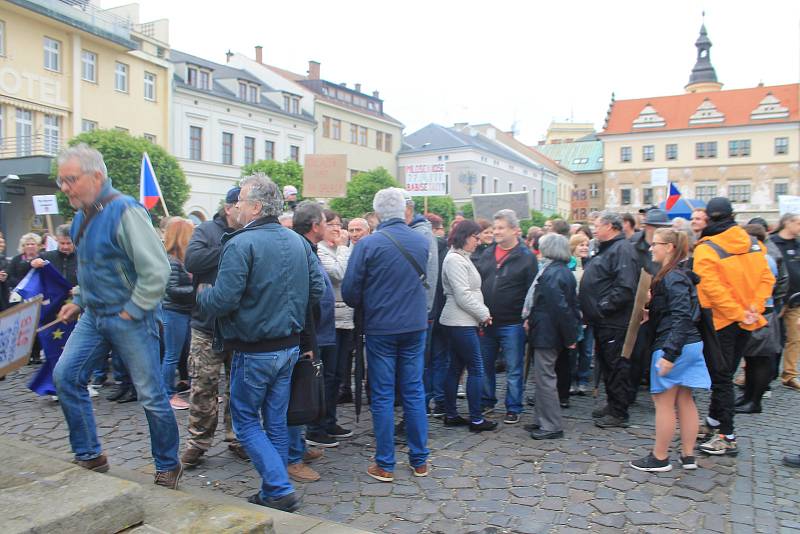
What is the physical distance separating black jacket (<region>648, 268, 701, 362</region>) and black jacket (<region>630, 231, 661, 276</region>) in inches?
41.4

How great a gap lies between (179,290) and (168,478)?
2509 millimetres

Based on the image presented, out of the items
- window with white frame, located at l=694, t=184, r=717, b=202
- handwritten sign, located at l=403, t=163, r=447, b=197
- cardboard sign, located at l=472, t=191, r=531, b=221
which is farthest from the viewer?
window with white frame, located at l=694, t=184, r=717, b=202

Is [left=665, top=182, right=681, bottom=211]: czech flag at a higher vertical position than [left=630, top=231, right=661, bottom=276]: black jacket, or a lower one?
higher

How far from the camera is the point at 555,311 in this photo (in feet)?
18.6

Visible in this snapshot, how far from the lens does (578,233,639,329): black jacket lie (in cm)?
602

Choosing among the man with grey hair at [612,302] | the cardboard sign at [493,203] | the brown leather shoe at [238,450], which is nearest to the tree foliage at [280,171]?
the cardboard sign at [493,203]

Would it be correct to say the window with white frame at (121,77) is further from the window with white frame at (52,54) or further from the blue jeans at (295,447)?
the blue jeans at (295,447)

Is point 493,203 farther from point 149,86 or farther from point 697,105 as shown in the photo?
point 697,105

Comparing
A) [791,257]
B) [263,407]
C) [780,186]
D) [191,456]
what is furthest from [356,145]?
[263,407]

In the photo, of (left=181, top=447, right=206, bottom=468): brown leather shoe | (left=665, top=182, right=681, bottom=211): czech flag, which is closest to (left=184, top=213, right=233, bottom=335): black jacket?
(left=181, top=447, right=206, bottom=468): brown leather shoe

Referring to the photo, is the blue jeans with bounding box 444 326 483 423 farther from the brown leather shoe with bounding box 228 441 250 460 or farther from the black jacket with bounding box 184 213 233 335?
the black jacket with bounding box 184 213 233 335

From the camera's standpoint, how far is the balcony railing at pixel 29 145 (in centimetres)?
2770

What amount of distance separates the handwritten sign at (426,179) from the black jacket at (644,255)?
27.0 ft

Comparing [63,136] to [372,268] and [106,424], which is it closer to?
[106,424]
